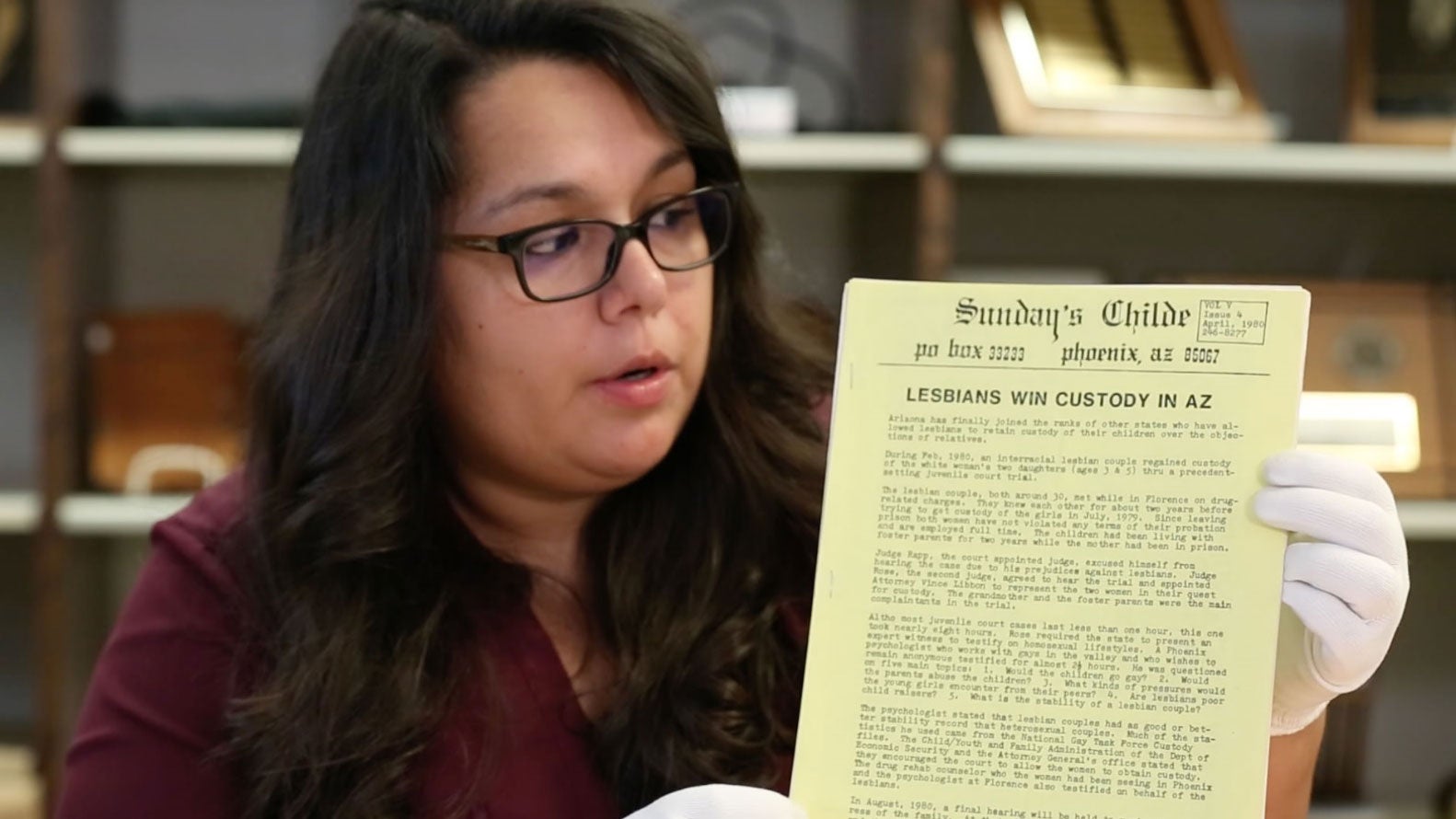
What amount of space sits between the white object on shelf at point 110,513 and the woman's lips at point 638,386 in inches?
43.5

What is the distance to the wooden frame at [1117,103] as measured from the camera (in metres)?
1.98

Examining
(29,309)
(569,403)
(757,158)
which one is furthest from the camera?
(29,309)

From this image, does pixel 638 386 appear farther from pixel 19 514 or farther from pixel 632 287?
pixel 19 514

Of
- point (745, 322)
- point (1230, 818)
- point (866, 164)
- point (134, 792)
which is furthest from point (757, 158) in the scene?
point (1230, 818)

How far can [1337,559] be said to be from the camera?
82cm

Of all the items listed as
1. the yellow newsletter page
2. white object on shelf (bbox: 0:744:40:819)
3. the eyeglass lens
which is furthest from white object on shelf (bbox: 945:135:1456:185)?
white object on shelf (bbox: 0:744:40:819)

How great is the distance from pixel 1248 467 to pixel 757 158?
4.04ft

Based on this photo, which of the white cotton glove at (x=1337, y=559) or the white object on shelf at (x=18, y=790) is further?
the white object on shelf at (x=18, y=790)

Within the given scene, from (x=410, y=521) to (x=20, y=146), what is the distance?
112cm

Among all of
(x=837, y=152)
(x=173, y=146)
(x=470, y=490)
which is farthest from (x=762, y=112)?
(x=470, y=490)

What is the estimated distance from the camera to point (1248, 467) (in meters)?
0.80

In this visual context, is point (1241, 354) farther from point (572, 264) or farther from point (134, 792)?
point (134, 792)

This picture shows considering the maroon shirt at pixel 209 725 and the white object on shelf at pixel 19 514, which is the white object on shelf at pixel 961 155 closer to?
the white object on shelf at pixel 19 514

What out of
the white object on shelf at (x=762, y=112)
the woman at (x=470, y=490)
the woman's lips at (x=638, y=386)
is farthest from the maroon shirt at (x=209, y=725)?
the white object on shelf at (x=762, y=112)
